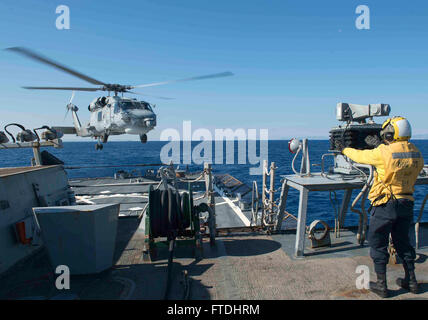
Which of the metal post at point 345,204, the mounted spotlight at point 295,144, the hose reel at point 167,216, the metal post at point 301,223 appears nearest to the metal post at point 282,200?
the mounted spotlight at point 295,144

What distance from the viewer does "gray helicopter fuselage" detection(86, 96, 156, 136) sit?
61.2 ft

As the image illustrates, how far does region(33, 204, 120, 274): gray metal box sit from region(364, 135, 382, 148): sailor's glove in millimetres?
5671

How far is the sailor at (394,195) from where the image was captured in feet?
14.0

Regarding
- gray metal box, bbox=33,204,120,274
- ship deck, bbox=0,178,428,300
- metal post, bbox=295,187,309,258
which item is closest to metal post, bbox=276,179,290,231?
ship deck, bbox=0,178,428,300

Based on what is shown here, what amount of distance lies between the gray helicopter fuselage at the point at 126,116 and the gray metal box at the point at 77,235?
1423cm

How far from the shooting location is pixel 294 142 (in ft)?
21.4

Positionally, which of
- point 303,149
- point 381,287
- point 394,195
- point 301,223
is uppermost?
point 303,149

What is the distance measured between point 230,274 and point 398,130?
12.5 ft

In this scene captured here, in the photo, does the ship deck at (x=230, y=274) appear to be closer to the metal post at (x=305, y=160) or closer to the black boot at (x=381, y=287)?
the black boot at (x=381, y=287)

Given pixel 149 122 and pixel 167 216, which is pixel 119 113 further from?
pixel 167 216

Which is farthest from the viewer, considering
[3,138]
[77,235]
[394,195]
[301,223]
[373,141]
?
[3,138]

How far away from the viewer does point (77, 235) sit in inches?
195

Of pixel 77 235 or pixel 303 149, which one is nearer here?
pixel 77 235

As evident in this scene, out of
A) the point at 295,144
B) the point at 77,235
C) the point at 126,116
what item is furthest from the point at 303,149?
the point at 126,116
